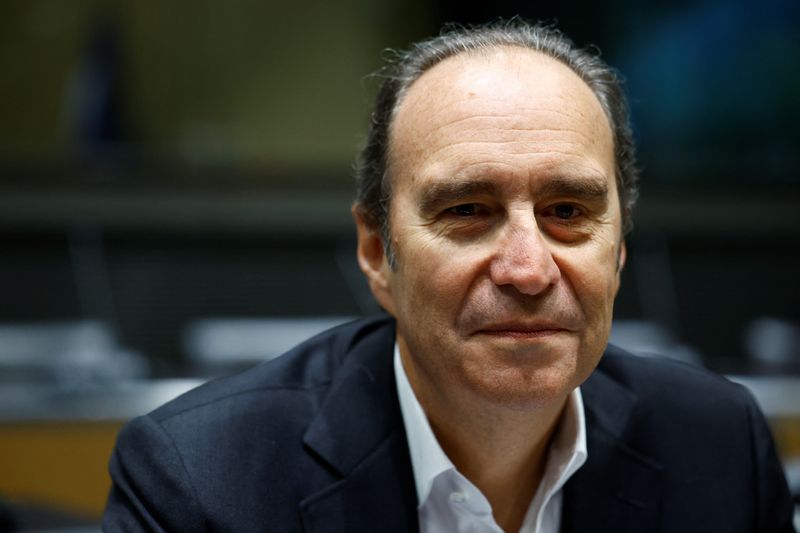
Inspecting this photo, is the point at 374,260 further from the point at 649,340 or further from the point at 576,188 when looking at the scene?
the point at 649,340

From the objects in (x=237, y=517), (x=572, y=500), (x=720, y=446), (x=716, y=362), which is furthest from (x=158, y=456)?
(x=716, y=362)

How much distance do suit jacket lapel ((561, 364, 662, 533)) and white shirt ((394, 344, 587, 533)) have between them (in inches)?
1.2

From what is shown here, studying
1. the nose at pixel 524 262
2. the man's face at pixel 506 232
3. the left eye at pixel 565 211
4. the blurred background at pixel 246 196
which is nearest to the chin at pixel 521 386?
the man's face at pixel 506 232

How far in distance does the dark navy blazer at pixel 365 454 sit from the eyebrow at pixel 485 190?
13.7 inches

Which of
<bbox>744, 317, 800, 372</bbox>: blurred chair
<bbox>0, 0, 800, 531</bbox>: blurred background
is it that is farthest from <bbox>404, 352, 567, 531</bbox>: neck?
<bbox>744, 317, 800, 372</bbox>: blurred chair

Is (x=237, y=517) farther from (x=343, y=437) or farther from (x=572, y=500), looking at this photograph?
(x=572, y=500)

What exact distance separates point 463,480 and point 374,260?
1.22 ft

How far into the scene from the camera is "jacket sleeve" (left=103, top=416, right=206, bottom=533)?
1291 mm

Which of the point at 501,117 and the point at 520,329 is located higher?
the point at 501,117

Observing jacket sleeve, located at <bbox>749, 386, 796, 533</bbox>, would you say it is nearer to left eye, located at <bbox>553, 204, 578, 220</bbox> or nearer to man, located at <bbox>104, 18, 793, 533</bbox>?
man, located at <bbox>104, 18, 793, 533</bbox>

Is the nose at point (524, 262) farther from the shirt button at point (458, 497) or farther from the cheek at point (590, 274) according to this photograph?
the shirt button at point (458, 497)

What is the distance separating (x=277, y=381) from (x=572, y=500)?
48cm

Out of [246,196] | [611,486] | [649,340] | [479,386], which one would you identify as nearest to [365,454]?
[479,386]

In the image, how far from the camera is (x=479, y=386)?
123 cm
